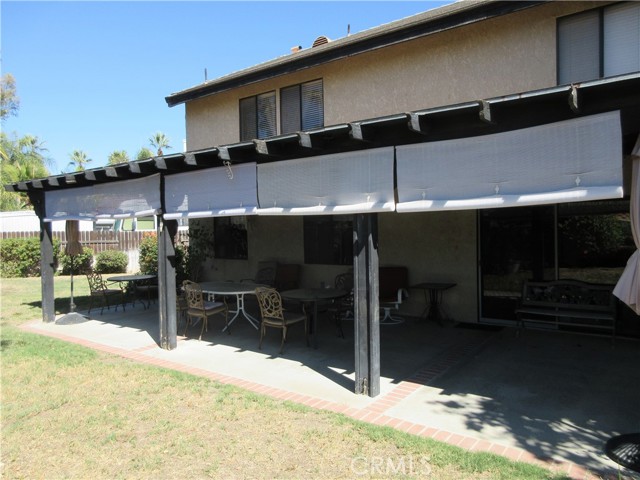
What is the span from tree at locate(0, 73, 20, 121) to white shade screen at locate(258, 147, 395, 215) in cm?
4573

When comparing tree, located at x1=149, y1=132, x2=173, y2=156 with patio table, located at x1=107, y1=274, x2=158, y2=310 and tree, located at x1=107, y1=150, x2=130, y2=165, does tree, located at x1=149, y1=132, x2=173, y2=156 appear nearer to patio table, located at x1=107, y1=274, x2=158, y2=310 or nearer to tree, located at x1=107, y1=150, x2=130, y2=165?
tree, located at x1=107, y1=150, x2=130, y2=165

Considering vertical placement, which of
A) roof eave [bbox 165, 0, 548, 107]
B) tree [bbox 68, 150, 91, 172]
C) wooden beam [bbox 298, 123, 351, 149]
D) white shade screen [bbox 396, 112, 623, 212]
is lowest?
white shade screen [bbox 396, 112, 623, 212]

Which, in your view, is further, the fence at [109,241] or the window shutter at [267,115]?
the fence at [109,241]

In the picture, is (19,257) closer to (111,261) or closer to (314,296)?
(111,261)

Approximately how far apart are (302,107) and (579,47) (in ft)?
19.7

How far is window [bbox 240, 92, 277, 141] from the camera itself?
1159cm

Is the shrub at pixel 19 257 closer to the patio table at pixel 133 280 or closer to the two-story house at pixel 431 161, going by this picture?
the patio table at pixel 133 280

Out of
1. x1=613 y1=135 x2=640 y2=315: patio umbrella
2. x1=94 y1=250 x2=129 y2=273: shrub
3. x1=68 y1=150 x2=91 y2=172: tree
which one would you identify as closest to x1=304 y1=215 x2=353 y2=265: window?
x1=613 y1=135 x2=640 y2=315: patio umbrella

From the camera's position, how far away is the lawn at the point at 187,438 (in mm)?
3828

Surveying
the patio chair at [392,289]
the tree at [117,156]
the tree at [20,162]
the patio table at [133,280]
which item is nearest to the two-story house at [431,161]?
the patio chair at [392,289]

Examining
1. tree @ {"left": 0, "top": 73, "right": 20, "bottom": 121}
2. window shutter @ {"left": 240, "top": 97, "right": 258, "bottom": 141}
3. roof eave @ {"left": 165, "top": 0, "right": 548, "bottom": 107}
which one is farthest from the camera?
tree @ {"left": 0, "top": 73, "right": 20, "bottom": 121}

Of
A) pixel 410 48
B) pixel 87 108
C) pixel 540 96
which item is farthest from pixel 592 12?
pixel 87 108

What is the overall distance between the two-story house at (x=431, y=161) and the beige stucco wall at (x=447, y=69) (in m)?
0.03

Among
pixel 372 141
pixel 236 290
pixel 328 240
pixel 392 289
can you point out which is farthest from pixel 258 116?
pixel 372 141
